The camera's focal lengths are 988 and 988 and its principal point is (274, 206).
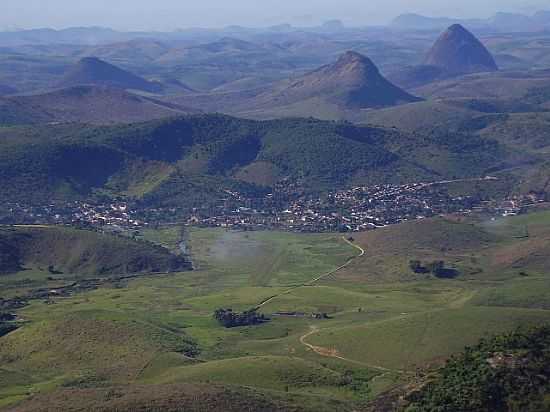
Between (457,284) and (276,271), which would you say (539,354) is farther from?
(276,271)

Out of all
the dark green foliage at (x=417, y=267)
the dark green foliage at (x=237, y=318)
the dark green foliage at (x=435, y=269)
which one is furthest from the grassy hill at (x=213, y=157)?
the dark green foliage at (x=237, y=318)

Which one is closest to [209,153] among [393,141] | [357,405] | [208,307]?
[393,141]

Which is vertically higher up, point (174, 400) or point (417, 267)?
point (174, 400)

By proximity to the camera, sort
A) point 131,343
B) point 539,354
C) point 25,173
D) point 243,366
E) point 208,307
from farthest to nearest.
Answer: point 25,173, point 208,307, point 131,343, point 243,366, point 539,354

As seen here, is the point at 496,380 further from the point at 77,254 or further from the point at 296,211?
the point at 296,211

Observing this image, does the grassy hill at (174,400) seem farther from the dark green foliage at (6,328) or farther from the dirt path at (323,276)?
the dirt path at (323,276)

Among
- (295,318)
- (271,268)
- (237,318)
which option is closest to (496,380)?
(295,318)
